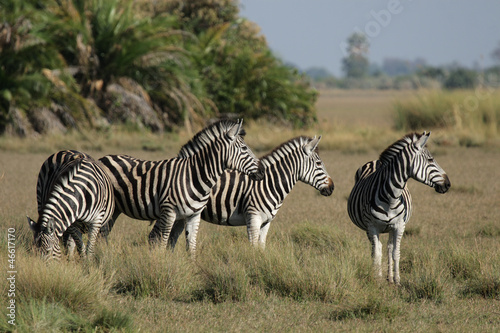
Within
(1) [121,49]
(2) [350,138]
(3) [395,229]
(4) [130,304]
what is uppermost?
(1) [121,49]

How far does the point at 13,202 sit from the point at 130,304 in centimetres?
596

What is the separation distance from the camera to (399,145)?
679 cm

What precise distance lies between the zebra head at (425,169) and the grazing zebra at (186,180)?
182 cm

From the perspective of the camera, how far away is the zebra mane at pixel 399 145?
22.0ft

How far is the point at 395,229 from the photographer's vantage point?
6.80 m

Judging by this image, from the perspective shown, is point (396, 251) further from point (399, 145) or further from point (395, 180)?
point (399, 145)

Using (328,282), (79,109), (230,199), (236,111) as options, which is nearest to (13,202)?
(230,199)

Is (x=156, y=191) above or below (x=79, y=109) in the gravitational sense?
below

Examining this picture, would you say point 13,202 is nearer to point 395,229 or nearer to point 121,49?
point 395,229

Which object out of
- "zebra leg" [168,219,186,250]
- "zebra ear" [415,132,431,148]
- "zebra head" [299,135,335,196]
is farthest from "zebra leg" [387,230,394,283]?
"zebra leg" [168,219,186,250]

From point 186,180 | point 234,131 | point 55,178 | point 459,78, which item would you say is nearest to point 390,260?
point 234,131

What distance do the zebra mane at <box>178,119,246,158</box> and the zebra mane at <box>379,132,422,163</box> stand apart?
5.72ft

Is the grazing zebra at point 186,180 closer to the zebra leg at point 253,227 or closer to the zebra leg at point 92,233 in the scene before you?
the zebra leg at point 253,227

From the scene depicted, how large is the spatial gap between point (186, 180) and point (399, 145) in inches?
97.0
